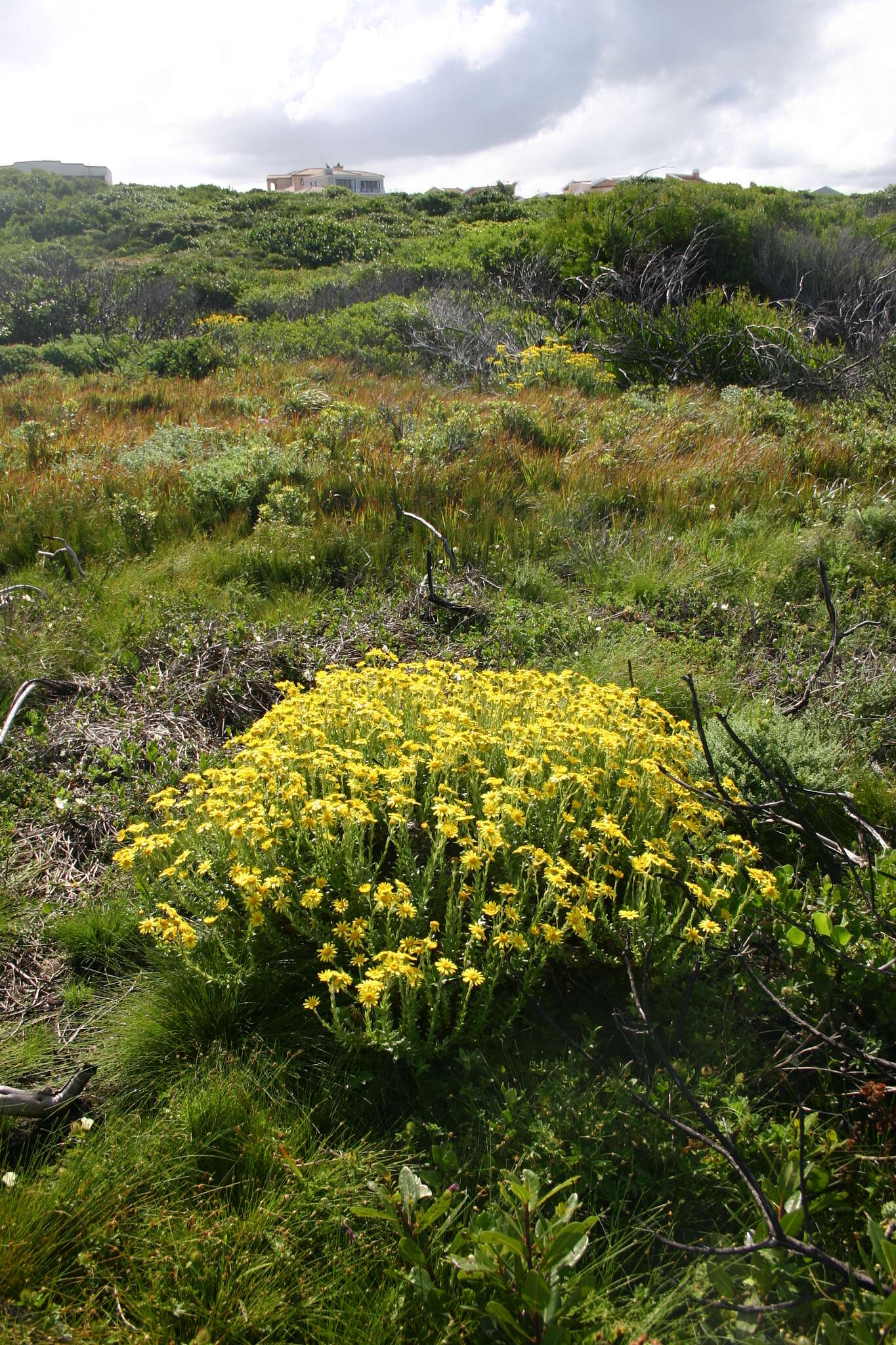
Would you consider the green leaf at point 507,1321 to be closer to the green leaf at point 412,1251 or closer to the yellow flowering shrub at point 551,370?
the green leaf at point 412,1251

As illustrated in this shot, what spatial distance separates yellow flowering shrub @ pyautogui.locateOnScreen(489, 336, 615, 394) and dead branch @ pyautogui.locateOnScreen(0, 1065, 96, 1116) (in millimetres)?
9490

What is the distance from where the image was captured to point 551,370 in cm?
1088

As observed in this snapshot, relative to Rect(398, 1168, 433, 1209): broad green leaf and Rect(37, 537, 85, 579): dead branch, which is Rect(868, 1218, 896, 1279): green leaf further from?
Rect(37, 537, 85, 579): dead branch

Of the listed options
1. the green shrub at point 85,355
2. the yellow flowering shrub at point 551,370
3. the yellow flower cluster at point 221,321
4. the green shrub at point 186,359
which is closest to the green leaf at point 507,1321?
the yellow flowering shrub at point 551,370

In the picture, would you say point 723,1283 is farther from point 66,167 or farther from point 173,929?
point 66,167

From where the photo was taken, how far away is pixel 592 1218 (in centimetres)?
144

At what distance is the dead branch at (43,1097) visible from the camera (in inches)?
76.5

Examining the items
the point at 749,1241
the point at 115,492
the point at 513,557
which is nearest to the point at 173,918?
the point at 749,1241

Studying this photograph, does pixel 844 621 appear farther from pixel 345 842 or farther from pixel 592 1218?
pixel 592 1218

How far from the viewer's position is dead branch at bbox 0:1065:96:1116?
194cm

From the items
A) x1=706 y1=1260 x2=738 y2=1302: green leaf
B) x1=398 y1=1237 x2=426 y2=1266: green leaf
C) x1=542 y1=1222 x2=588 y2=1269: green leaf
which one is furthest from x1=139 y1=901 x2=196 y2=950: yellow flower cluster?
x1=706 y1=1260 x2=738 y2=1302: green leaf

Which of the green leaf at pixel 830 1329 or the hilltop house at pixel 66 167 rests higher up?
the hilltop house at pixel 66 167

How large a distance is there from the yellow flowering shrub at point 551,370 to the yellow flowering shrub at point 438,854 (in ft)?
27.4

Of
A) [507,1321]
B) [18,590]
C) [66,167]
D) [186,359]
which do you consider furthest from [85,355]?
[66,167]
